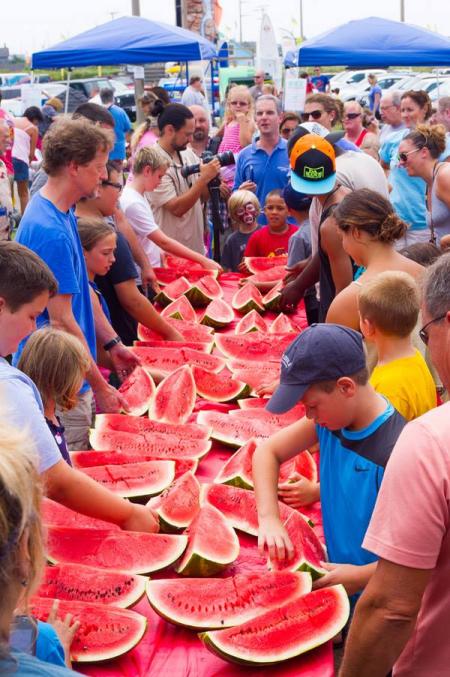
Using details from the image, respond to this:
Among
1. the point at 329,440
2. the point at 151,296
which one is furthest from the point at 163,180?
the point at 329,440

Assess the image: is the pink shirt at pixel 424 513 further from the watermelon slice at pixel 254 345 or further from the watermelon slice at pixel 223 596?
the watermelon slice at pixel 254 345

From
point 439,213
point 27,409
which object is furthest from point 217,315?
point 27,409

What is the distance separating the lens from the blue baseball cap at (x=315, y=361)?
94.9 inches

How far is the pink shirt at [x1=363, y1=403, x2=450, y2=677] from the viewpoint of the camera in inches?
63.4

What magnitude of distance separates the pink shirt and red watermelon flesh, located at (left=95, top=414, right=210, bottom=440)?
1.93 meters

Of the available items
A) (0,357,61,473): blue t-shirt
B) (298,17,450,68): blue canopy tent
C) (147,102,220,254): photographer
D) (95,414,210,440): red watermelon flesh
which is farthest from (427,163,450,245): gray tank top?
(298,17,450,68): blue canopy tent

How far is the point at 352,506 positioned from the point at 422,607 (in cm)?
66

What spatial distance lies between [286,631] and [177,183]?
5333 mm

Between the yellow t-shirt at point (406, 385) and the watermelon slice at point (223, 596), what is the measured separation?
920 mm

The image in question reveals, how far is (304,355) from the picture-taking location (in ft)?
7.95

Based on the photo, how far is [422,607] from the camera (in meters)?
1.81

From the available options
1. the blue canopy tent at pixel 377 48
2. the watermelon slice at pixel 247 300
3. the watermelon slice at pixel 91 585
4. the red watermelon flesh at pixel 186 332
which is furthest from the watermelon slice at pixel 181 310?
the blue canopy tent at pixel 377 48

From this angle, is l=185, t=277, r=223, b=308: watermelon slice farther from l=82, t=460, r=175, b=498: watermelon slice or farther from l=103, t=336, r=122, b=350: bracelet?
l=82, t=460, r=175, b=498: watermelon slice

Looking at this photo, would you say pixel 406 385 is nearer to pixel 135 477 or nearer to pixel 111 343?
pixel 135 477
